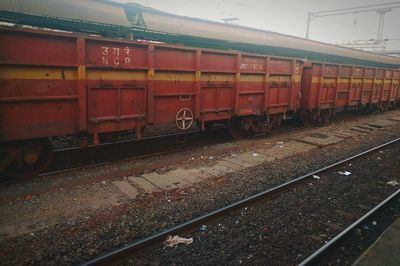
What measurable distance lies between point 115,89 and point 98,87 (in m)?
0.39

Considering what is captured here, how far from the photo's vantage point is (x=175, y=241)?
3.88m

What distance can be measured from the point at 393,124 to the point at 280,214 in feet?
41.6

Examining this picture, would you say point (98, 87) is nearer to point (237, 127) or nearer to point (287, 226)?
point (287, 226)

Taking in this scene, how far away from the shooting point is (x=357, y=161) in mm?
7734

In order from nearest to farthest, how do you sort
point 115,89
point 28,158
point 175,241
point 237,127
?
1. point 175,241
2. point 28,158
3. point 115,89
4. point 237,127

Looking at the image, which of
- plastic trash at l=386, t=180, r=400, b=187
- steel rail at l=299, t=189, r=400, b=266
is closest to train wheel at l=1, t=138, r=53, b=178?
steel rail at l=299, t=189, r=400, b=266

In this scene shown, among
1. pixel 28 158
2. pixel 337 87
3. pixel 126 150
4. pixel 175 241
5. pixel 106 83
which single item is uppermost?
pixel 337 87

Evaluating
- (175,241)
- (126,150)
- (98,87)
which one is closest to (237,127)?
(126,150)

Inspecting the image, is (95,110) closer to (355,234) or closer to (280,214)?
(280,214)

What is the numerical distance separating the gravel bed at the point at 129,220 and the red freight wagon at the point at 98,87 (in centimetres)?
218

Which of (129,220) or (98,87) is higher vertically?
(98,87)

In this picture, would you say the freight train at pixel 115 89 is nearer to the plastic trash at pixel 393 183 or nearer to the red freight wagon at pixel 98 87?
the red freight wagon at pixel 98 87

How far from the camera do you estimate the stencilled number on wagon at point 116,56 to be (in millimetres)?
6119

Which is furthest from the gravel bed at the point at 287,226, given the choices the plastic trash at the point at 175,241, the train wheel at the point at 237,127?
the train wheel at the point at 237,127
